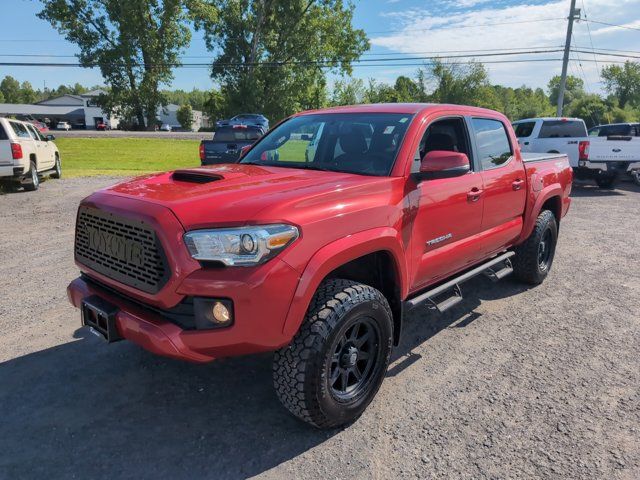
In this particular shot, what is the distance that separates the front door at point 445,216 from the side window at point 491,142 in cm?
22

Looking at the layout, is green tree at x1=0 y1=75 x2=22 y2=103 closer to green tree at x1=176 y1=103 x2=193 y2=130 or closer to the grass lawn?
green tree at x1=176 y1=103 x2=193 y2=130

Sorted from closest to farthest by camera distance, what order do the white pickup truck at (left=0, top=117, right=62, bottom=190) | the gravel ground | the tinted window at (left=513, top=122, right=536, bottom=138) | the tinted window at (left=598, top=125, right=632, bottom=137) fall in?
the gravel ground, the white pickup truck at (left=0, top=117, right=62, bottom=190), the tinted window at (left=513, top=122, right=536, bottom=138), the tinted window at (left=598, top=125, right=632, bottom=137)

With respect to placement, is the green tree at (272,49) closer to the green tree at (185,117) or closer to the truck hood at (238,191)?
the green tree at (185,117)

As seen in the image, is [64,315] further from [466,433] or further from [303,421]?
[466,433]

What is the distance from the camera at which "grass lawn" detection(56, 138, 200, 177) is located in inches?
725

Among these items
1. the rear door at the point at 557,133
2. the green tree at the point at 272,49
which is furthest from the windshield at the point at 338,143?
the green tree at the point at 272,49

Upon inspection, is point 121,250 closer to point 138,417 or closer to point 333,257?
point 138,417

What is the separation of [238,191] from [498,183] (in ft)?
8.51

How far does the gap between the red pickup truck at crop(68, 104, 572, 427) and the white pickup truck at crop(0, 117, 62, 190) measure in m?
9.69

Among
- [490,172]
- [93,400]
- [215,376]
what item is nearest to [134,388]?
[93,400]

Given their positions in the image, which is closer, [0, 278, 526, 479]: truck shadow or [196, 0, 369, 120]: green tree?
[0, 278, 526, 479]: truck shadow

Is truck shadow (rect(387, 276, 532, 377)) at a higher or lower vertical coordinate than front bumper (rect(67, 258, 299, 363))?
lower

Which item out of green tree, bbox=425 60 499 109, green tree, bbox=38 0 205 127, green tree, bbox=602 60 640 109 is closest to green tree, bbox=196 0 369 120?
green tree, bbox=38 0 205 127

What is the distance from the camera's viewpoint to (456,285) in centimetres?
404
